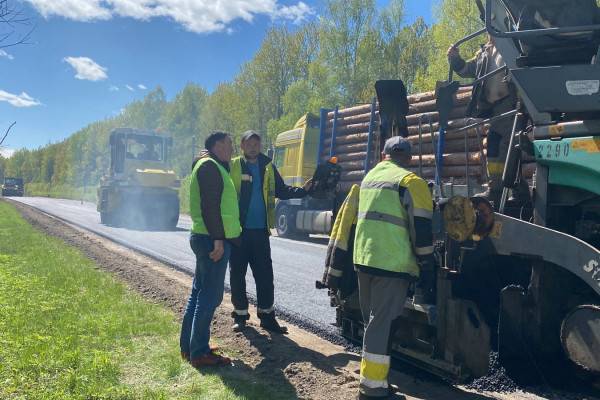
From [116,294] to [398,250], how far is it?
444 cm

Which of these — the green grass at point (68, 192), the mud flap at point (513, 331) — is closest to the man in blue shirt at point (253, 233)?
the mud flap at point (513, 331)

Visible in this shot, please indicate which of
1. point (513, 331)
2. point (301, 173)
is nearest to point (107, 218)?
point (301, 173)

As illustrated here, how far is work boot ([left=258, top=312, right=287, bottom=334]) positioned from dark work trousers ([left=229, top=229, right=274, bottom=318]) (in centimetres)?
4

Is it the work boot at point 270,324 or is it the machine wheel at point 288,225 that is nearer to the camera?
the work boot at point 270,324

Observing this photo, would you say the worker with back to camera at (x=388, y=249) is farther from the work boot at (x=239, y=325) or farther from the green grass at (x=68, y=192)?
the green grass at (x=68, y=192)

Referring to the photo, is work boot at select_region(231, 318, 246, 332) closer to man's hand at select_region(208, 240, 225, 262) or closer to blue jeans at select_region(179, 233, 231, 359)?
blue jeans at select_region(179, 233, 231, 359)

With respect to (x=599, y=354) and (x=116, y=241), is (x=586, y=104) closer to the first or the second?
(x=599, y=354)

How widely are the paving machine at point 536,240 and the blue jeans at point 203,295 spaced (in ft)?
4.98

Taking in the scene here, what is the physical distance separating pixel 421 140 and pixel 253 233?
223 cm

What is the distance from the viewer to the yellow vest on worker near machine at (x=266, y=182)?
5.32m

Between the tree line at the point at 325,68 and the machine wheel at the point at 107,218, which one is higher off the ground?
the tree line at the point at 325,68

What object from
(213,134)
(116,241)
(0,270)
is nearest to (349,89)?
(116,241)

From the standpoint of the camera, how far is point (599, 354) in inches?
117

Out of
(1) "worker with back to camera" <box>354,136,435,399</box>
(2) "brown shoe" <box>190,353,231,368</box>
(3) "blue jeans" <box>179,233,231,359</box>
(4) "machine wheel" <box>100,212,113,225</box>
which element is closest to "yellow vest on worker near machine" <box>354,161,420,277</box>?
(1) "worker with back to camera" <box>354,136,435,399</box>
